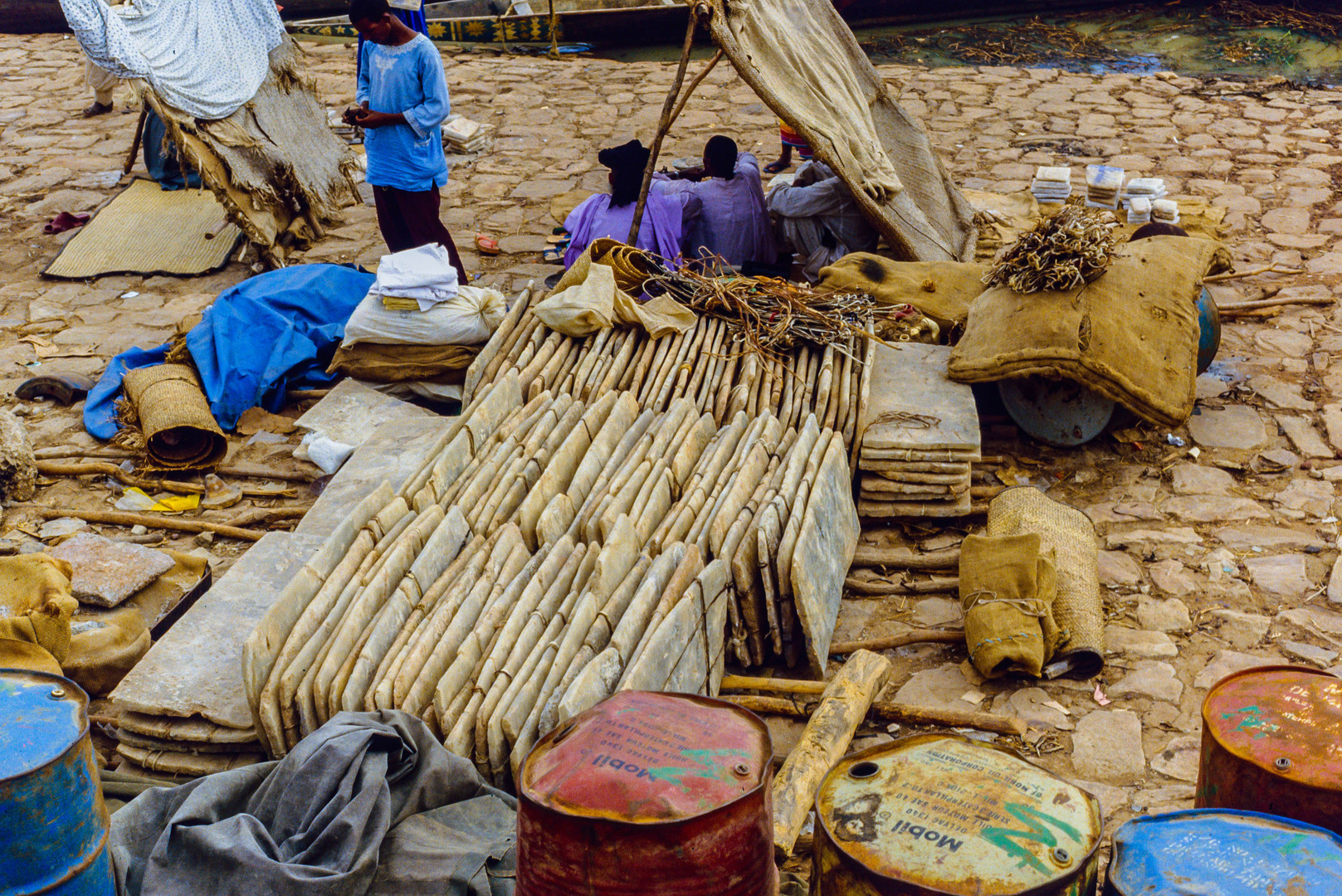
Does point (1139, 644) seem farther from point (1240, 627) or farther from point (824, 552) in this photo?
point (824, 552)

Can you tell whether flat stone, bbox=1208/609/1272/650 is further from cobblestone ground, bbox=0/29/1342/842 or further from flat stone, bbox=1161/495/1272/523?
flat stone, bbox=1161/495/1272/523

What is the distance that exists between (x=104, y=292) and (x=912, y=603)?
21.0 feet

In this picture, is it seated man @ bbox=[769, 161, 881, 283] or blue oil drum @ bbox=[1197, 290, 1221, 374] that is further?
seated man @ bbox=[769, 161, 881, 283]

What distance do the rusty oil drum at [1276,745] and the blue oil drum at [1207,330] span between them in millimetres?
3461

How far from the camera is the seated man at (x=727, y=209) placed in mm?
7359

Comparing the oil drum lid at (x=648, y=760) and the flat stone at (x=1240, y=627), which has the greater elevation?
the oil drum lid at (x=648, y=760)

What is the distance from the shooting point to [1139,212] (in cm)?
812

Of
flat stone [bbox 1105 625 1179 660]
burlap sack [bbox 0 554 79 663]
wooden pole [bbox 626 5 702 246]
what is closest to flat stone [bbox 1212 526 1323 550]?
flat stone [bbox 1105 625 1179 660]

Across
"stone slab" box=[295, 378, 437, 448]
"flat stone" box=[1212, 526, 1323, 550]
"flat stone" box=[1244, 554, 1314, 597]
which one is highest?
"stone slab" box=[295, 378, 437, 448]

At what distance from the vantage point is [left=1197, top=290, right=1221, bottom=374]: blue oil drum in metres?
6.01

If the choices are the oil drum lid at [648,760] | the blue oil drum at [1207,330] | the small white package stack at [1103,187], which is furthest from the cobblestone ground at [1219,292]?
the oil drum lid at [648,760]

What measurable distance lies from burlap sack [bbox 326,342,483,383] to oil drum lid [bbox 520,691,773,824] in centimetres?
381

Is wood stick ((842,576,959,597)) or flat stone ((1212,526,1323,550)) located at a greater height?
flat stone ((1212,526,1323,550))

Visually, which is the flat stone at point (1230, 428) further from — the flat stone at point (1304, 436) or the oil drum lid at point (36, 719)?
the oil drum lid at point (36, 719)
